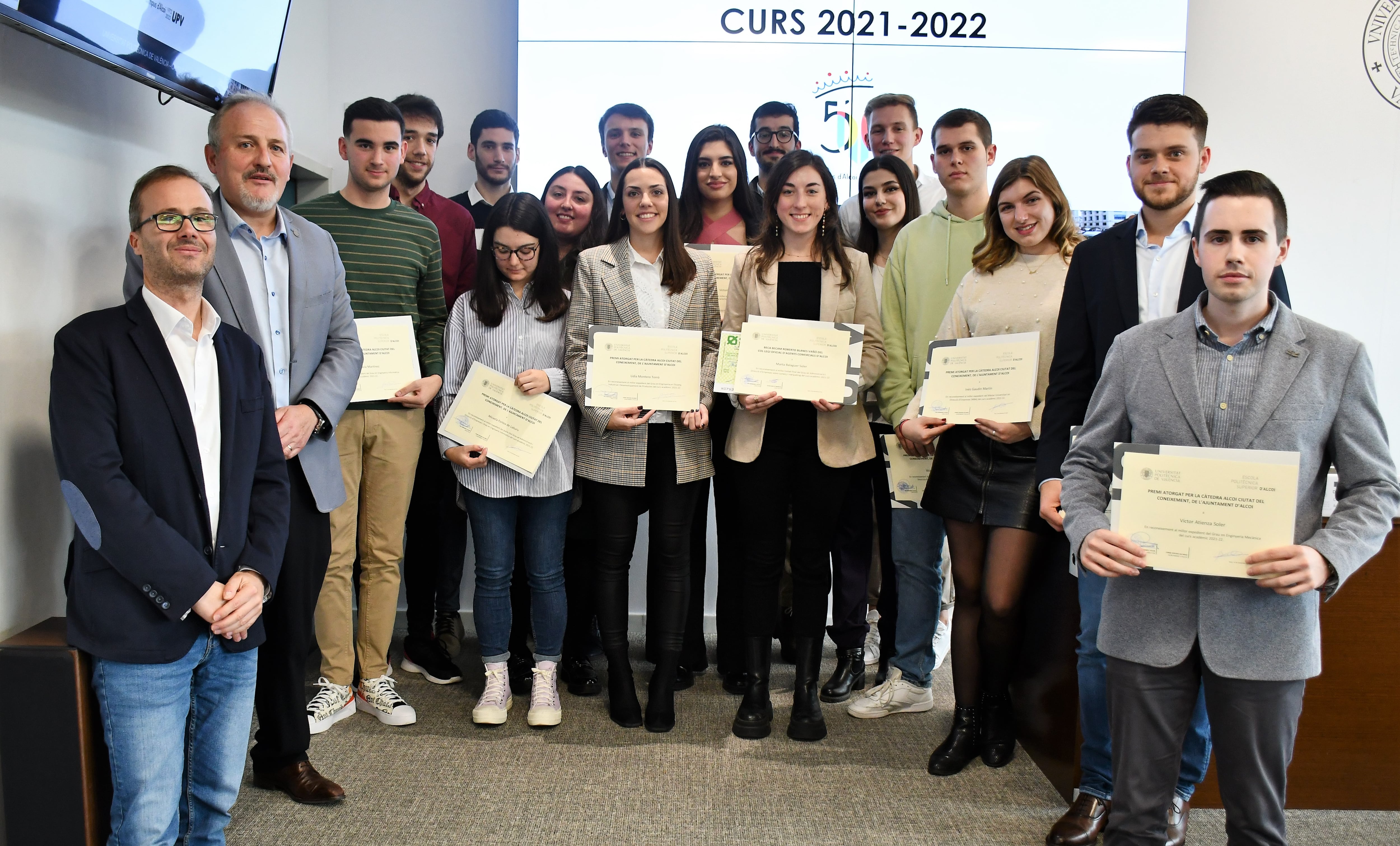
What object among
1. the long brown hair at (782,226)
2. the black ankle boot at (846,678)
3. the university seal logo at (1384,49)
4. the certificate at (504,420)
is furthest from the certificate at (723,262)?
the university seal logo at (1384,49)

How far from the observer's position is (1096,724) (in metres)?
2.33

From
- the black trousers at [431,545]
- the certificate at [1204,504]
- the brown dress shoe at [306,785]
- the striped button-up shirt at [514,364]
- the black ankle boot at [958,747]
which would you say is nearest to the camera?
the certificate at [1204,504]

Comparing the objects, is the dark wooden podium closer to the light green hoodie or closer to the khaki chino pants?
the khaki chino pants

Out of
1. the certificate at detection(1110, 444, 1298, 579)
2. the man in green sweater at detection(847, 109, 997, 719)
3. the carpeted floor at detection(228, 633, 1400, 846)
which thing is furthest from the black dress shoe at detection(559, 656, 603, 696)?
the certificate at detection(1110, 444, 1298, 579)

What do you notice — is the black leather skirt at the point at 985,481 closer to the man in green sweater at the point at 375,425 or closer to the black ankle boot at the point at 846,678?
the black ankle boot at the point at 846,678

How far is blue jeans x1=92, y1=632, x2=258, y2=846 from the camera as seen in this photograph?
1.80 m

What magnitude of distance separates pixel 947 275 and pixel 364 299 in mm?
1903

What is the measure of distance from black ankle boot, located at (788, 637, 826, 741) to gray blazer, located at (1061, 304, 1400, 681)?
1.23 meters

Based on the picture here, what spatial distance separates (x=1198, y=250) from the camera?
172 centimetres

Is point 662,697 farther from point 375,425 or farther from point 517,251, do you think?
point 517,251

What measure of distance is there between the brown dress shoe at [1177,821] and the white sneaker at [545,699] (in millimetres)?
1790

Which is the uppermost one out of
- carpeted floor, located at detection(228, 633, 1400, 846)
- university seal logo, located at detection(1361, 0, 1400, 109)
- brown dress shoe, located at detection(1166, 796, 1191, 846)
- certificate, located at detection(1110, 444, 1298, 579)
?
university seal logo, located at detection(1361, 0, 1400, 109)

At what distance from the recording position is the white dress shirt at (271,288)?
2.30 metres

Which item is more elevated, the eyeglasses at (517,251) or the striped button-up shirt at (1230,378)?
the eyeglasses at (517,251)
